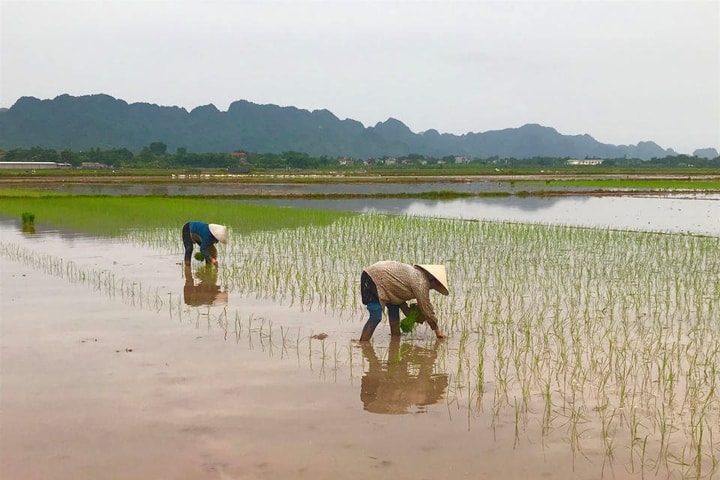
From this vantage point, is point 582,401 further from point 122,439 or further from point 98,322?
point 98,322

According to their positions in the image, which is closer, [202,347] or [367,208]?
[202,347]

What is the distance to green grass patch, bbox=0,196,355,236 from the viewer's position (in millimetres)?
15164

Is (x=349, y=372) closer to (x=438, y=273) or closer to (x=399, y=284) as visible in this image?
(x=399, y=284)

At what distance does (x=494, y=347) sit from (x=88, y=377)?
3.21 metres

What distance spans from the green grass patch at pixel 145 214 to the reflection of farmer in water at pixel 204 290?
4.94 m

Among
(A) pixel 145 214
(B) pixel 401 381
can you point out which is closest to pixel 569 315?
(B) pixel 401 381

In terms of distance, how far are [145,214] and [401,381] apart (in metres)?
14.3

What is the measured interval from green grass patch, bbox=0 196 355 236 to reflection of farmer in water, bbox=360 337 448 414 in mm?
9167

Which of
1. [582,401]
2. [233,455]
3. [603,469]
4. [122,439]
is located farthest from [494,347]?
[122,439]

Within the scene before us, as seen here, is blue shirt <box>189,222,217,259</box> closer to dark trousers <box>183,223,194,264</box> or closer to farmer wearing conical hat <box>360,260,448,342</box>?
dark trousers <box>183,223,194,264</box>

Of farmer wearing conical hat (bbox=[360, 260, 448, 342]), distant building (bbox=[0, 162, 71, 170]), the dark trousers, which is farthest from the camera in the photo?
distant building (bbox=[0, 162, 71, 170])

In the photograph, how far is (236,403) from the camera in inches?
168

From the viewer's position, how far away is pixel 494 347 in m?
5.53

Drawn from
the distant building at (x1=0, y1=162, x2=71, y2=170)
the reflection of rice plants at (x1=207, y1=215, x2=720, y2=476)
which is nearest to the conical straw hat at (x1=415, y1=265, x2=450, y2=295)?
the reflection of rice plants at (x1=207, y1=215, x2=720, y2=476)
